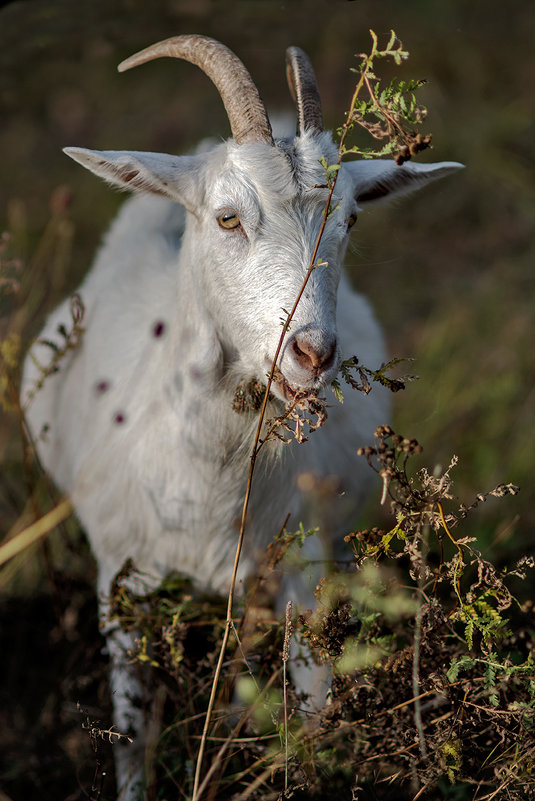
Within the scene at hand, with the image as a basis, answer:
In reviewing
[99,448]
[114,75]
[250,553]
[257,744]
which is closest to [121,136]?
[114,75]

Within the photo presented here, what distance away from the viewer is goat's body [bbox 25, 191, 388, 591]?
3.17 meters

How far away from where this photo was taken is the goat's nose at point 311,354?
8.08 ft

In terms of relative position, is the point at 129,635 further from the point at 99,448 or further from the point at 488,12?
the point at 488,12

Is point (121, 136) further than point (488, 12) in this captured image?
Yes

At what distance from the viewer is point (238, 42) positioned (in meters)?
5.02

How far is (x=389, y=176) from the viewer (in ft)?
10.9

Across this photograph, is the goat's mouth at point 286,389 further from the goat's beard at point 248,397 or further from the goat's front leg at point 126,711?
the goat's front leg at point 126,711

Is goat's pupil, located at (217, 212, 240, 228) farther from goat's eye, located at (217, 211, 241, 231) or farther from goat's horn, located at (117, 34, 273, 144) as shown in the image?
goat's horn, located at (117, 34, 273, 144)

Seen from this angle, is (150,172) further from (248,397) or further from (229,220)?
(248,397)

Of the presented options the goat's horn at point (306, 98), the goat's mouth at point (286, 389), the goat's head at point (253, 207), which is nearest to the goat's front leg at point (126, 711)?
the goat's mouth at point (286, 389)

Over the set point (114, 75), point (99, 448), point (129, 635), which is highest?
point (114, 75)

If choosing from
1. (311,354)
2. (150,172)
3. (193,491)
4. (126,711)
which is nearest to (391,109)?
(311,354)

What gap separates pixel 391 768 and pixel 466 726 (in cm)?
27

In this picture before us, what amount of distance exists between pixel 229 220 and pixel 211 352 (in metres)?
0.51
